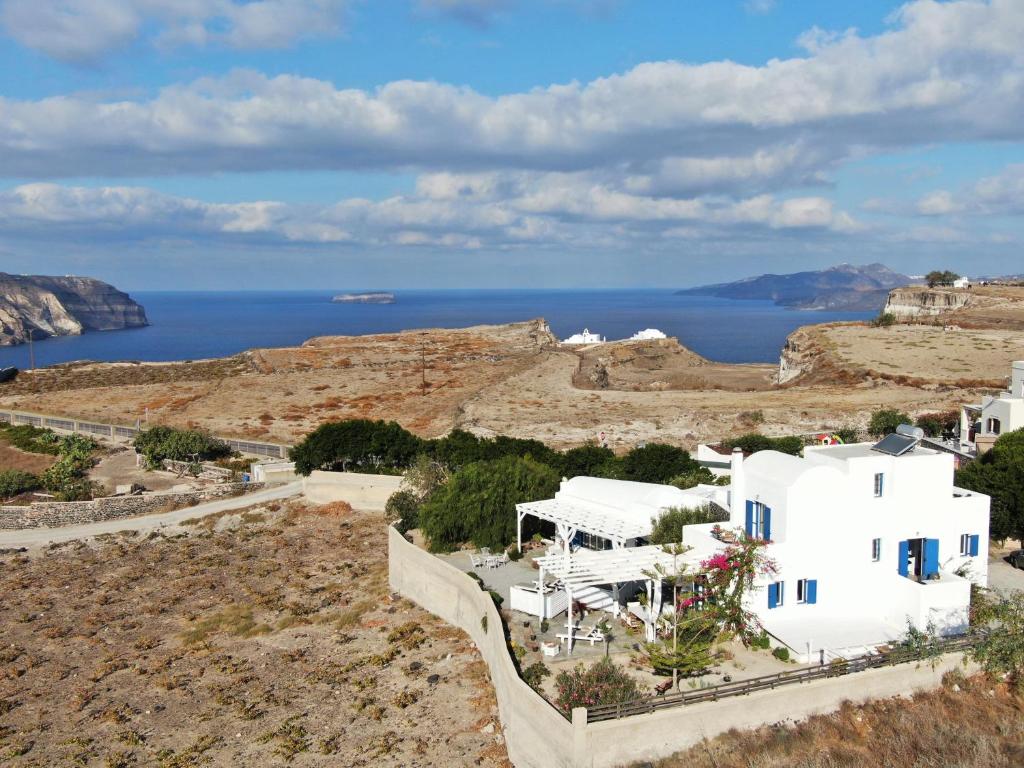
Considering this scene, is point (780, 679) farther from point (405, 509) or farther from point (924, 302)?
point (924, 302)

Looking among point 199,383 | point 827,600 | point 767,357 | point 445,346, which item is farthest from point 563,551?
point 767,357

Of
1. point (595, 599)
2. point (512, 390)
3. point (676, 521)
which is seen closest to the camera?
point (595, 599)

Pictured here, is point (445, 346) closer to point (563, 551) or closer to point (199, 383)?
point (199, 383)

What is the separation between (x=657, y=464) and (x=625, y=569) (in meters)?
12.9

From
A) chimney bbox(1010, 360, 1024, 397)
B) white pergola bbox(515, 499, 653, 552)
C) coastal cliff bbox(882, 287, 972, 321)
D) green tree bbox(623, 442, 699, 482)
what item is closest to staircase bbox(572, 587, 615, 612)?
white pergola bbox(515, 499, 653, 552)

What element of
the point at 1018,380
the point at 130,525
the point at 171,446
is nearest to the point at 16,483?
the point at 171,446

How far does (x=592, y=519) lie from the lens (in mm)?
26062

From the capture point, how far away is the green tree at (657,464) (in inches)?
1305

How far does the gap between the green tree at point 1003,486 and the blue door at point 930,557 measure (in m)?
5.60

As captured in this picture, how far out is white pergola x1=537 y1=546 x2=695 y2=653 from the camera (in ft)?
67.9

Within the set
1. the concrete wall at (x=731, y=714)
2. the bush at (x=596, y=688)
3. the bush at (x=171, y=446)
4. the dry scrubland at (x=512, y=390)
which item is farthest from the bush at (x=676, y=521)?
the bush at (x=171, y=446)

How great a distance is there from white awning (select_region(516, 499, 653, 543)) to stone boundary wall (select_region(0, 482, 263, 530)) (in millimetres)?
22706

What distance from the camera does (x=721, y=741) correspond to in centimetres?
1683

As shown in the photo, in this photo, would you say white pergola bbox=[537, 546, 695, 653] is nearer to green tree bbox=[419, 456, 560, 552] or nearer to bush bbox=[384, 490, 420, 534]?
green tree bbox=[419, 456, 560, 552]
